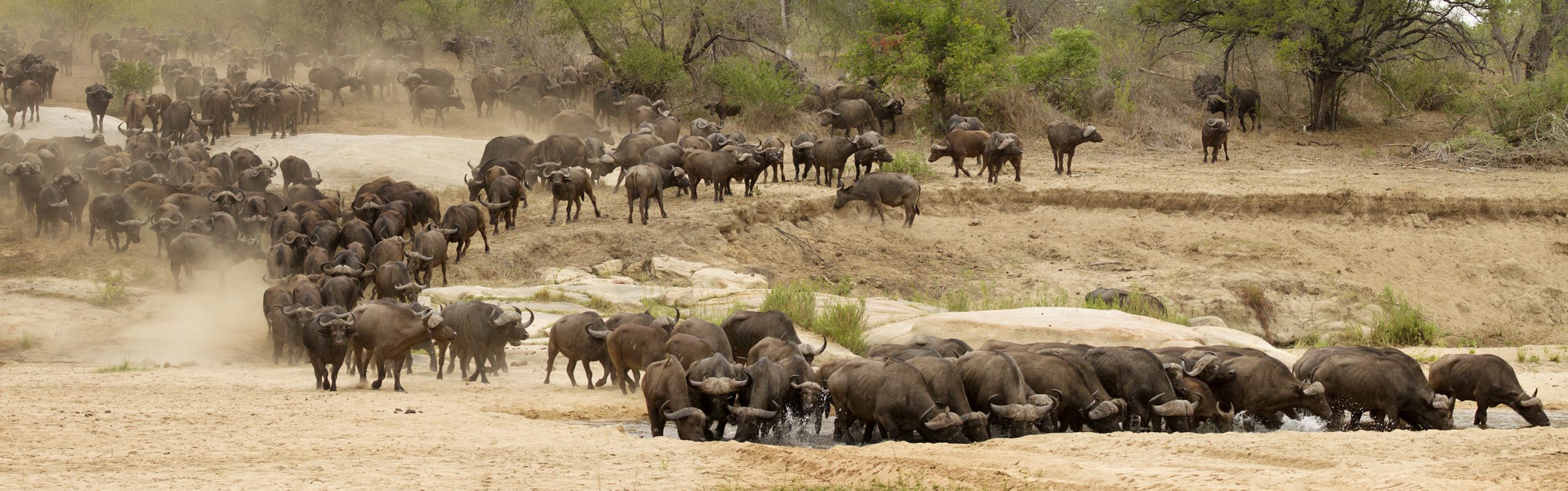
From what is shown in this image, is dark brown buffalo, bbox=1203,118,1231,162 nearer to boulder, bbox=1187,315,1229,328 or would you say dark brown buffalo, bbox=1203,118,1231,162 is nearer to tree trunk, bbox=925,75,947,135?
tree trunk, bbox=925,75,947,135

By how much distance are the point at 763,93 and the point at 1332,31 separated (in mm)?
13110

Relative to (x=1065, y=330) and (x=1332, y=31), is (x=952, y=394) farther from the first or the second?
(x=1332, y=31)

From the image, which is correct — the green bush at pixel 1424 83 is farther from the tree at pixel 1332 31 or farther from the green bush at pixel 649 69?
the green bush at pixel 649 69

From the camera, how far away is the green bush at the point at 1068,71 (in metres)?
32.7

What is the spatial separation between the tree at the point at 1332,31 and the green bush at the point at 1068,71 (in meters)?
2.89

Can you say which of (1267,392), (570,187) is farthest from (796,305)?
(570,187)

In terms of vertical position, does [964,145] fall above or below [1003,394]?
above

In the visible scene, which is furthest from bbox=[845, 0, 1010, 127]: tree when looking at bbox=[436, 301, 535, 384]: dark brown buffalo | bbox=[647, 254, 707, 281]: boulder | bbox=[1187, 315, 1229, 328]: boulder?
bbox=[436, 301, 535, 384]: dark brown buffalo

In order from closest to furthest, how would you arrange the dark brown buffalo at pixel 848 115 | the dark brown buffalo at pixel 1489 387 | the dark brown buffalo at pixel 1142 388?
1. the dark brown buffalo at pixel 1142 388
2. the dark brown buffalo at pixel 1489 387
3. the dark brown buffalo at pixel 848 115

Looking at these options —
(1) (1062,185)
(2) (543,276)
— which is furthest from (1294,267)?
(2) (543,276)

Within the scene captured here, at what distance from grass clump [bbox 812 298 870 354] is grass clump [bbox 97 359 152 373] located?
6827 millimetres

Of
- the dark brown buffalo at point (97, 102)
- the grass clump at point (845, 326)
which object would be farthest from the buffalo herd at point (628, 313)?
the grass clump at point (845, 326)

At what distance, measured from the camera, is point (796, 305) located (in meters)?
15.5

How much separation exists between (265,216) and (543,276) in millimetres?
4208
